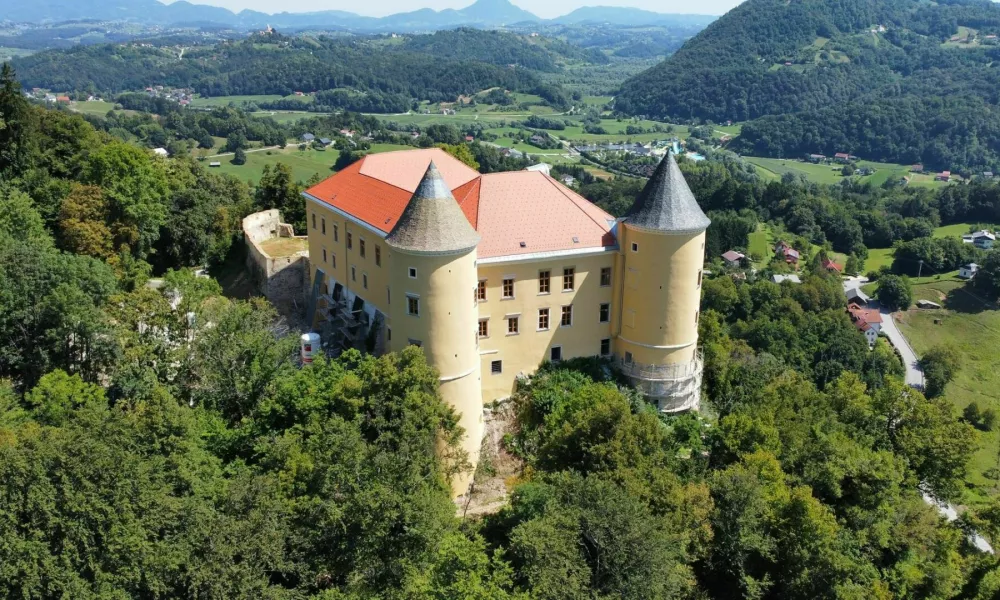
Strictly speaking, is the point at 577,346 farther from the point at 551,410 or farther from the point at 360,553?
the point at 360,553

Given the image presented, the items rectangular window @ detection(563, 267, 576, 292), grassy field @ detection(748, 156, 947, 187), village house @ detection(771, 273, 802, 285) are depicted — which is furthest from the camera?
grassy field @ detection(748, 156, 947, 187)

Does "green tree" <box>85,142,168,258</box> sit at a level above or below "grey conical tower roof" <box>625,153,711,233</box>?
below

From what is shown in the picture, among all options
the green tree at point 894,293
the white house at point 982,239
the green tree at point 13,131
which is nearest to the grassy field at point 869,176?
the white house at point 982,239

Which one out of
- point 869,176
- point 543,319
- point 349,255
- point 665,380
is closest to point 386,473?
point 543,319

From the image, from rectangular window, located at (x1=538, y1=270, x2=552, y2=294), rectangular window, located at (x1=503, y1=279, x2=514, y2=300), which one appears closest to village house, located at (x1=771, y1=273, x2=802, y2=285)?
rectangular window, located at (x1=538, y1=270, x2=552, y2=294)

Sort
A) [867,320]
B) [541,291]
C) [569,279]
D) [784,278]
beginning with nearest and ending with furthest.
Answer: [541,291] → [569,279] → [867,320] → [784,278]

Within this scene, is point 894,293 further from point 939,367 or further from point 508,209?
point 508,209

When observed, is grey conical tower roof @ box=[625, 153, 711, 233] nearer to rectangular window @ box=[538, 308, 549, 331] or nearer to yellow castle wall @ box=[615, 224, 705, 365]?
yellow castle wall @ box=[615, 224, 705, 365]
